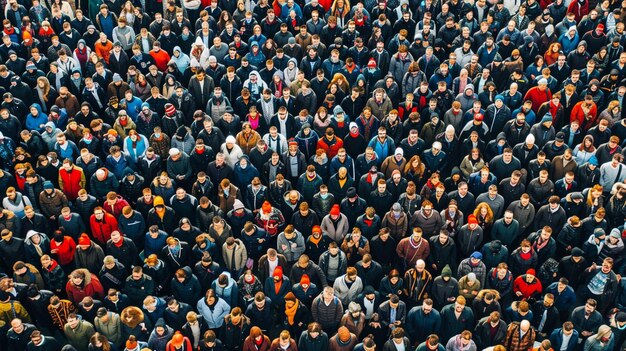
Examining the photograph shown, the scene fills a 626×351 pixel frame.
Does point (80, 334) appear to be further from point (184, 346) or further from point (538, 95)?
point (538, 95)

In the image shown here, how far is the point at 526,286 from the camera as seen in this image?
1434 cm

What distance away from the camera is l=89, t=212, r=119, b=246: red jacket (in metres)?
15.2

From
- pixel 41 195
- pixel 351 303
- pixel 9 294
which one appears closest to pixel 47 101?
pixel 41 195

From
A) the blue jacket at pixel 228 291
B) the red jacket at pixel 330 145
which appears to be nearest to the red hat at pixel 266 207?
the blue jacket at pixel 228 291

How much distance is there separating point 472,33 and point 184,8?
765 cm

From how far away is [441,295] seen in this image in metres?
14.3

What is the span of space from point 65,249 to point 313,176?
4.86 metres

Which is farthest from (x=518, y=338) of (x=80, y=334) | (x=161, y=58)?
(x=161, y=58)

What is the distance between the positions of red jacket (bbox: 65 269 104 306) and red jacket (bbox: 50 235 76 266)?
0.72m

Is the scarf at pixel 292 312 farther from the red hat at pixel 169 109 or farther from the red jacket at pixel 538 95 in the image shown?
the red jacket at pixel 538 95

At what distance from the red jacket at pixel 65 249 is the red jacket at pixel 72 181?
157 centimetres

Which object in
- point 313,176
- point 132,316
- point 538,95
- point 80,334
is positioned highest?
point 538,95

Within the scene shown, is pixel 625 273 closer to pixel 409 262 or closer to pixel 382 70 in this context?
pixel 409 262

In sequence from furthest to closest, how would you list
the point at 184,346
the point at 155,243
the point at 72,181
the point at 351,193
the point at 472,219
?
the point at 72,181 < the point at 351,193 < the point at 472,219 < the point at 155,243 < the point at 184,346
